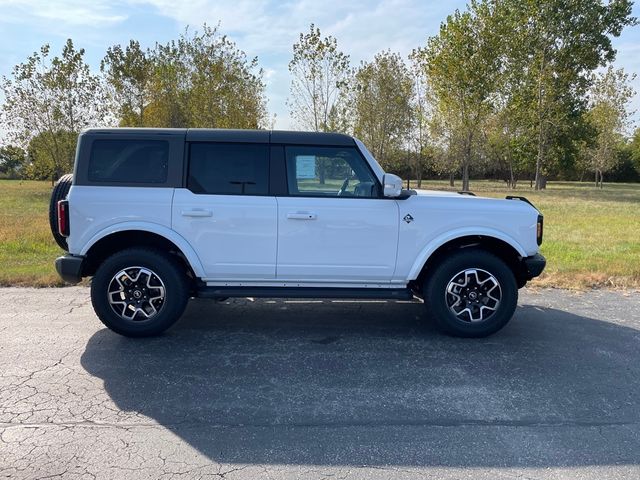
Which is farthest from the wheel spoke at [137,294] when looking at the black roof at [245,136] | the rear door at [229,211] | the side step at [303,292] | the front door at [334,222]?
the black roof at [245,136]

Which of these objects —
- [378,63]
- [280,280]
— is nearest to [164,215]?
[280,280]

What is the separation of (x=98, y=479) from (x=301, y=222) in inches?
108

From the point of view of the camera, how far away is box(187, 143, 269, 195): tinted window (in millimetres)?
4770

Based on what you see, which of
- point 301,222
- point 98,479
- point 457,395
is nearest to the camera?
point 98,479

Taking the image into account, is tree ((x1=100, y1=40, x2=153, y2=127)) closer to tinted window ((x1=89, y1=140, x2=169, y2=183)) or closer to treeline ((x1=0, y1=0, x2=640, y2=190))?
treeline ((x1=0, y1=0, x2=640, y2=190))

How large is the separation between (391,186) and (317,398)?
6.93ft

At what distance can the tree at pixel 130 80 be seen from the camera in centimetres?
3069

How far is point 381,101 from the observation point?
107 feet

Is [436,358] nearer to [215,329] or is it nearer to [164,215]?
[215,329]

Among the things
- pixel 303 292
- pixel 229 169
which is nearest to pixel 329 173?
pixel 229 169

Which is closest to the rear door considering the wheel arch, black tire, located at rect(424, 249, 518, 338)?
the wheel arch

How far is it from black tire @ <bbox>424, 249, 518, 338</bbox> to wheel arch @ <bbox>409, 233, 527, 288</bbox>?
0.33ft

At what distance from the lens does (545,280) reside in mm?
7379

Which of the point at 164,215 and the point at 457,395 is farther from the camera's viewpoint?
the point at 164,215
